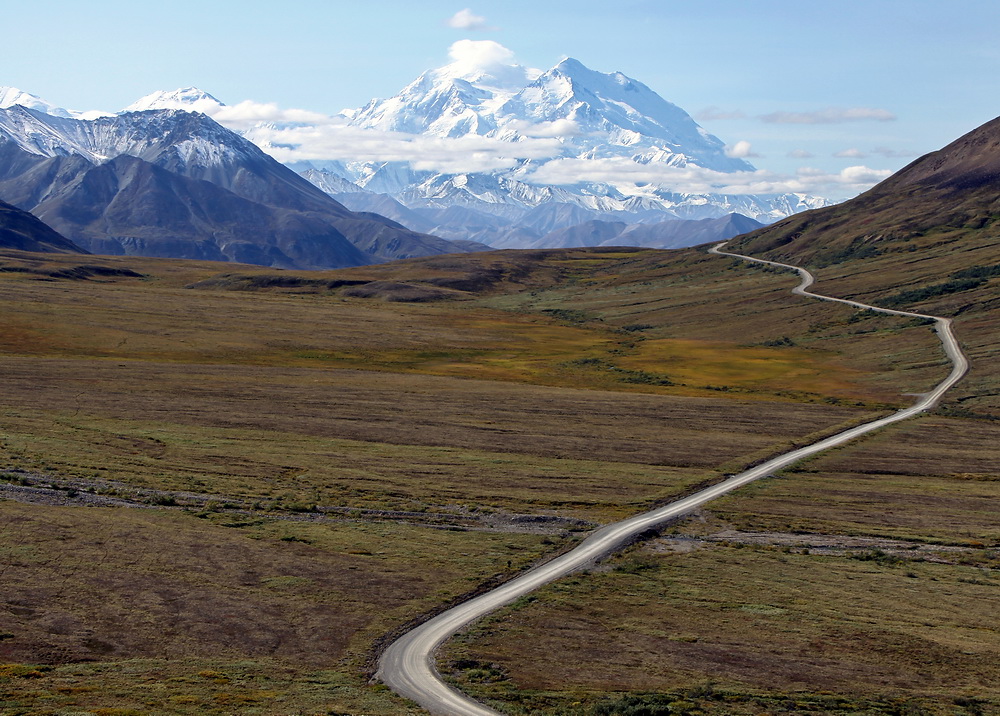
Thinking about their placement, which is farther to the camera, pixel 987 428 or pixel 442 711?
pixel 987 428

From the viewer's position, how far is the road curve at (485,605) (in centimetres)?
3288

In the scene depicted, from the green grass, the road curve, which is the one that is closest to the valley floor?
the green grass

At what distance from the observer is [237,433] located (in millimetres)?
76688

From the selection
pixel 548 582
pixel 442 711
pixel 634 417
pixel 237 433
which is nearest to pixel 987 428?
pixel 634 417

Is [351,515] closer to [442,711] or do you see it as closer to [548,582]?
[548,582]

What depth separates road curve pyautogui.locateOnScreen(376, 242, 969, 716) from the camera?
3288 centimetres

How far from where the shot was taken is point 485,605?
141 feet

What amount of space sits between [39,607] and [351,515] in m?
21.6

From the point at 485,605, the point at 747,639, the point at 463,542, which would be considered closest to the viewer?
the point at 747,639

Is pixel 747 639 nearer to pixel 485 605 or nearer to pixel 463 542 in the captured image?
pixel 485 605

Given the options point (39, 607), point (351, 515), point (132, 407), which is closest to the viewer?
point (39, 607)

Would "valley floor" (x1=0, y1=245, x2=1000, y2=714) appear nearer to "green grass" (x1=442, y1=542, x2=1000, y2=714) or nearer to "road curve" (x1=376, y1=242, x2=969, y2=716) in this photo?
"green grass" (x1=442, y1=542, x2=1000, y2=714)

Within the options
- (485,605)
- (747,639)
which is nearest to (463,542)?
(485,605)

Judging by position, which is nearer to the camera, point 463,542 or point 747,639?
point 747,639
